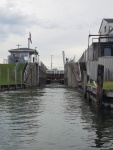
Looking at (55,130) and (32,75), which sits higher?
(32,75)

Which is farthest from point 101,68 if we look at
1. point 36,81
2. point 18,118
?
point 36,81

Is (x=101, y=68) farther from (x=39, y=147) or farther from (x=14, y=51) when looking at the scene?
(x=14, y=51)

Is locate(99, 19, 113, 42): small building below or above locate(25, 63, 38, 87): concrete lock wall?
above

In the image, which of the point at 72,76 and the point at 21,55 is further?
the point at 21,55

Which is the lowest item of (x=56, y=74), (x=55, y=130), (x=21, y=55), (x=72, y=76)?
(x=55, y=130)

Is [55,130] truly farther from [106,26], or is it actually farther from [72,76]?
[106,26]

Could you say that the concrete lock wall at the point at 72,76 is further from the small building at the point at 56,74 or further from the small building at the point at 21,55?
the small building at the point at 56,74

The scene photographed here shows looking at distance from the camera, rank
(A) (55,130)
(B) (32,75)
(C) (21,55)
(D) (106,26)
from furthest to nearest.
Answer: (C) (21,55) < (D) (106,26) < (B) (32,75) < (A) (55,130)

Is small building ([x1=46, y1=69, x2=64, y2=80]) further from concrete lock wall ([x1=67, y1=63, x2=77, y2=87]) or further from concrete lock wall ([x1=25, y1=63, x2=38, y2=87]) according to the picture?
concrete lock wall ([x1=67, y1=63, x2=77, y2=87])

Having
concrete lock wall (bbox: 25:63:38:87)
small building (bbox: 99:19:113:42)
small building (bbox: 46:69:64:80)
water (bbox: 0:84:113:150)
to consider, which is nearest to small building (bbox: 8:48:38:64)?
concrete lock wall (bbox: 25:63:38:87)

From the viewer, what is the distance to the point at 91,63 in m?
52.0

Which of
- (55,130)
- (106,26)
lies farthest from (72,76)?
(55,130)

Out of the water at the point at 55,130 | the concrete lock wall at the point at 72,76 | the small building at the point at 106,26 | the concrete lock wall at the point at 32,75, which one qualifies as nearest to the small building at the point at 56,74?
the concrete lock wall at the point at 32,75

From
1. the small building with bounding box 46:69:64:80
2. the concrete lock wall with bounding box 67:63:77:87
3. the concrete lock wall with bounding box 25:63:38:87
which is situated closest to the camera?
the concrete lock wall with bounding box 25:63:38:87
